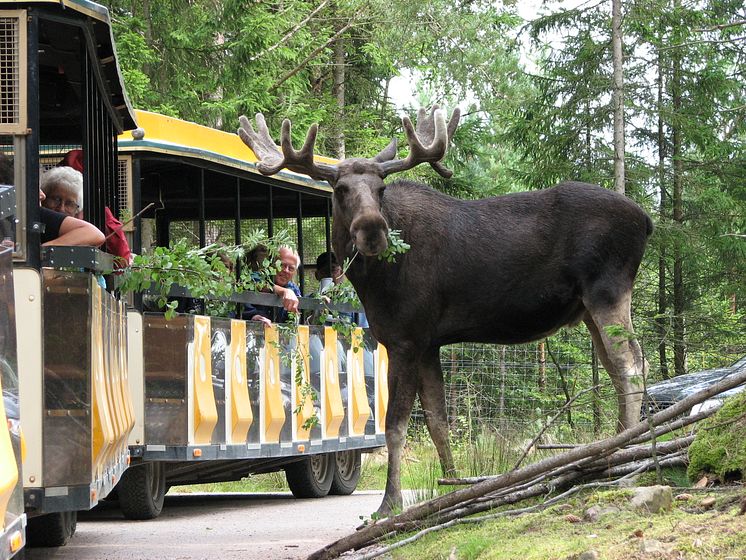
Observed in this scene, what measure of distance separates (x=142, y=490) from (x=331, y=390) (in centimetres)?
293

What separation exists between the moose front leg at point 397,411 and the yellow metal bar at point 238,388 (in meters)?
2.70

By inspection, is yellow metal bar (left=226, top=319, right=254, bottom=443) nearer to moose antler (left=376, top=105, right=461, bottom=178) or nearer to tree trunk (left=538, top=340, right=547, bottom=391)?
moose antler (left=376, top=105, right=461, bottom=178)

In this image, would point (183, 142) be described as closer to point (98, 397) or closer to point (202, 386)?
point (202, 386)

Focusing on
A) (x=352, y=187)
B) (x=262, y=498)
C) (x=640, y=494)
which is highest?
(x=352, y=187)

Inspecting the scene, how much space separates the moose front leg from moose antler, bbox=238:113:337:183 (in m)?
1.44

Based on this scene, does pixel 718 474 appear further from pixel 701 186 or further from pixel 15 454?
pixel 701 186

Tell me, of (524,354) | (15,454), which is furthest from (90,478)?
(524,354)

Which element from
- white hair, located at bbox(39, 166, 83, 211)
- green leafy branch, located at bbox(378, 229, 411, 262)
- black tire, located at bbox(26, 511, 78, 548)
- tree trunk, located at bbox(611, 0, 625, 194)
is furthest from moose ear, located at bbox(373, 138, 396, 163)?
tree trunk, located at bbox(611, 0, 625, 194)

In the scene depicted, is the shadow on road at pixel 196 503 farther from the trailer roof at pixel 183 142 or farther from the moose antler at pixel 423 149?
the moose antler at pixel 423 149

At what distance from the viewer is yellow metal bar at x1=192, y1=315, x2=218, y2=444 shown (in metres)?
10.9

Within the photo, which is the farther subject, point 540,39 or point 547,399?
point 540,39

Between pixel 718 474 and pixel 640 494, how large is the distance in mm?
478

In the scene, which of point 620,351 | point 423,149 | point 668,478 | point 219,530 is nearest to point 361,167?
point 423,149

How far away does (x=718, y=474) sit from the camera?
20.4 ft
